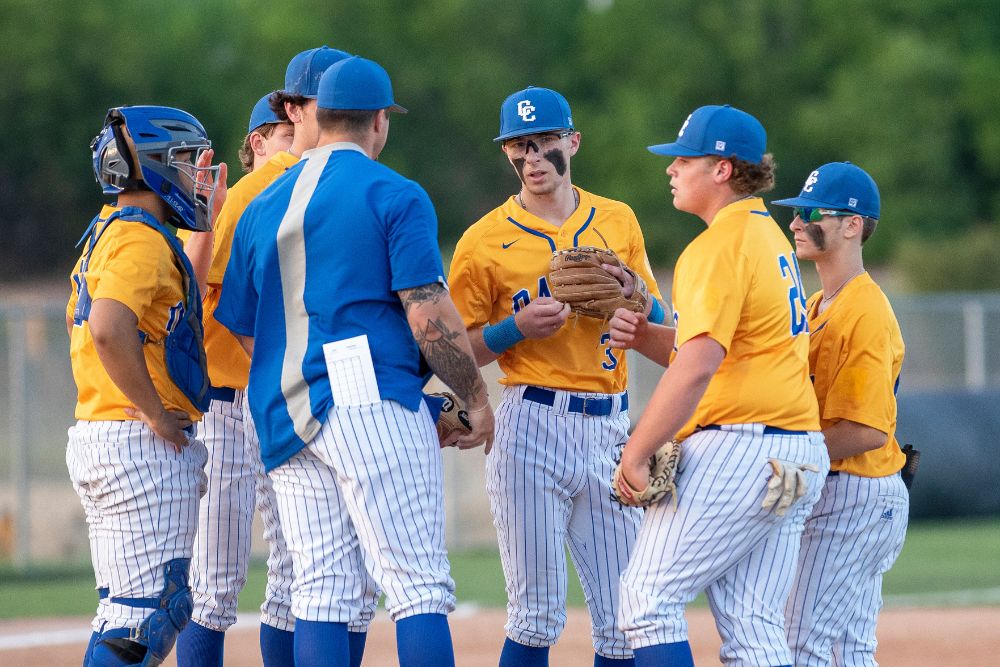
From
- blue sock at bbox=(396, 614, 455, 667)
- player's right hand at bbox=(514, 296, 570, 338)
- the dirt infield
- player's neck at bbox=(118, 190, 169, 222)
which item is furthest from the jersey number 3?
the dirt infield

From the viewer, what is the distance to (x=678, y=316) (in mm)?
4242

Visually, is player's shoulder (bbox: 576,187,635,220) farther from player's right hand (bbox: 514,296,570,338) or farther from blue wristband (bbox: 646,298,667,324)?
player's right hand (bbox: 514,296,570,338)

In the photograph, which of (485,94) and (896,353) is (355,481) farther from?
(485,94)

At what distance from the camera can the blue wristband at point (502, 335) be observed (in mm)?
4941

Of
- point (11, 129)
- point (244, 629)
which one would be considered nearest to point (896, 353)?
point (244, 629)

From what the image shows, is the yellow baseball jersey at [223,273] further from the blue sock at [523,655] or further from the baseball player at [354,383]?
the blue sock at [523,655]

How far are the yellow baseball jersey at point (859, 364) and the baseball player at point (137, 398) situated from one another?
2169mm

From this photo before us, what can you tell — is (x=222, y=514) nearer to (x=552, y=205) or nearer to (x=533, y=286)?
(x=533, y=286)

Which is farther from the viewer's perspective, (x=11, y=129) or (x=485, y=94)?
(x=485, y=94)

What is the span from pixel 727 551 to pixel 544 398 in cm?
107

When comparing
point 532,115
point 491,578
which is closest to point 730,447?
point 532,115

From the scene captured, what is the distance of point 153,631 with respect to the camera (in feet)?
14.5

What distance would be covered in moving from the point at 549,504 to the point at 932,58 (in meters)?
34.9

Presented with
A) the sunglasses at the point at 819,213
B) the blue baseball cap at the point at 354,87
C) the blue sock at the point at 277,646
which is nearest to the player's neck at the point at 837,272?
the sunglasses at the point at 819,213
